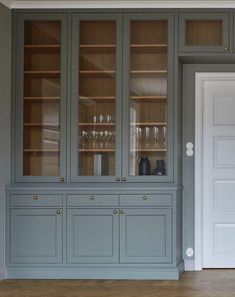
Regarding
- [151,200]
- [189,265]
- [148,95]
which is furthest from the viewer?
[189,265]

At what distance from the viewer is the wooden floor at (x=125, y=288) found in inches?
195

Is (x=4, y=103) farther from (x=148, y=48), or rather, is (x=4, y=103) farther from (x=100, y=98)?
(x=148, y=48)

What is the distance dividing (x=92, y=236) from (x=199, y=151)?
1.50 metres

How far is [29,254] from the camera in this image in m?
5.52

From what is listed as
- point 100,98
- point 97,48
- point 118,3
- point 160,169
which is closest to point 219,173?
point 160,169

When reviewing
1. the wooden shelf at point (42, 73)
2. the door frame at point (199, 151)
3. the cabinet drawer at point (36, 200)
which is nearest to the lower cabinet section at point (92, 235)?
the cabinet drawer at point (36, 200)

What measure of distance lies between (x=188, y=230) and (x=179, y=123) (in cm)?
117

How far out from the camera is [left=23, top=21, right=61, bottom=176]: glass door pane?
566 cm

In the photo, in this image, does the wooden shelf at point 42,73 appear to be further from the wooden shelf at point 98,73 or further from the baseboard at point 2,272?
the baseboard at point 2,272

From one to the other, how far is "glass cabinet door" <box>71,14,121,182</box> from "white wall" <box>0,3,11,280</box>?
667mm

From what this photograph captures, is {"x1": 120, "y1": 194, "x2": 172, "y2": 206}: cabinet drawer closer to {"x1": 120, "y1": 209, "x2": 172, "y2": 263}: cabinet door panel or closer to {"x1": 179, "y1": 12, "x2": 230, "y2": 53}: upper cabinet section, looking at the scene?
{"x1": 120, "y1": 209, "x2": 172, "y2": 263}: cabinet door panel

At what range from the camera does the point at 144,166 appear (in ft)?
18.5

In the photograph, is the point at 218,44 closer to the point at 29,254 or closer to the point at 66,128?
the point at 66,128

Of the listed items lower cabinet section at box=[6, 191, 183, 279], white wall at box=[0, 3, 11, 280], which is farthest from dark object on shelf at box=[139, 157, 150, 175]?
white wall at box=[0, 3, 11, 280]
